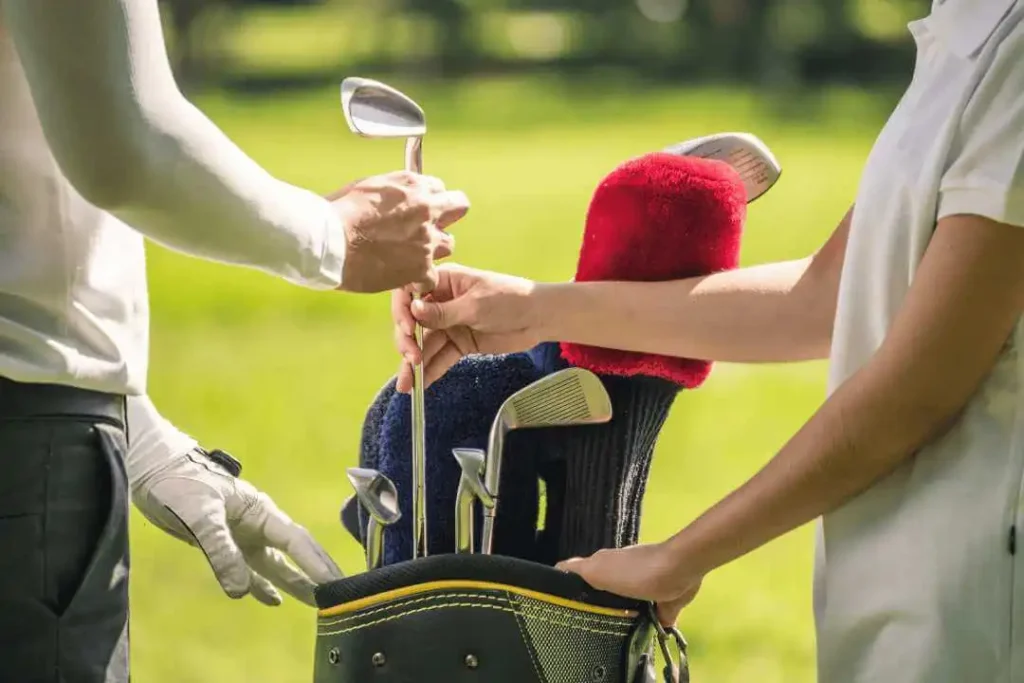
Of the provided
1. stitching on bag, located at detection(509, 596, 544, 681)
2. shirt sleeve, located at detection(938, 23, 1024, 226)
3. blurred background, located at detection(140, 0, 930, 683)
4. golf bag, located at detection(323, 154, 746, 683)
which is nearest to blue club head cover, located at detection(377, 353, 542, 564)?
golf bag, located at detection(323, 154, 746, 683)

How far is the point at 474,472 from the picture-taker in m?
1.47

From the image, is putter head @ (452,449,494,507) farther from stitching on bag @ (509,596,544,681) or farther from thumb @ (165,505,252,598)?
thumb @ (165,505,252,598)

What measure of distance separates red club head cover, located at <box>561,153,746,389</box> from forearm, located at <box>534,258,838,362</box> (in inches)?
0.5

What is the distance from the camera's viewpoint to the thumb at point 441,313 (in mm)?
1613

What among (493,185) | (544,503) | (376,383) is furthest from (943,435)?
(493,185)

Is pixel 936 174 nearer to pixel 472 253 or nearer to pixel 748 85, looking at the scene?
pixel 472 253

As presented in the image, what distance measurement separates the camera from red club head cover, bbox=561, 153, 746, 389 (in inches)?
60.9

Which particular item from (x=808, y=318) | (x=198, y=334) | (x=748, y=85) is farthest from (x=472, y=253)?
(x=748, y=85)

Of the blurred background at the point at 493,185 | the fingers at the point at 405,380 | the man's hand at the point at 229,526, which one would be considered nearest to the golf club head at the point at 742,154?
the fingers at the point at 405,380

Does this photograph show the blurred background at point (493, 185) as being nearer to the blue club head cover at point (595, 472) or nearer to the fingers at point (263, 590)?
the fingers at point (263, 590)

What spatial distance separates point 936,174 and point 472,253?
739cm

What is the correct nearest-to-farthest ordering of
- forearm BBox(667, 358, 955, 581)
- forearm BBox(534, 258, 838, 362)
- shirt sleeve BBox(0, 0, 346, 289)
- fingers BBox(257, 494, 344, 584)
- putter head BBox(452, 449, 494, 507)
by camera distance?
1. shirt sleeve BBox(0, 0, 346, 289)
2. forearm BBox(667, 358, 955, 581)
3. putter head BBox(452, 449, 494, 507)
4. forearm BBox(534, 258, 838, 362)
5. fingers BBox(257, 494, 344, 584)

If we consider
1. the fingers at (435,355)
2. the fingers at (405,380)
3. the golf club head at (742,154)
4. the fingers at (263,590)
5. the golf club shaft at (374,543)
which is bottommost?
the golf club shaft at (374,543)

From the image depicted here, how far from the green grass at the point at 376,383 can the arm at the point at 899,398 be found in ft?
6.29
